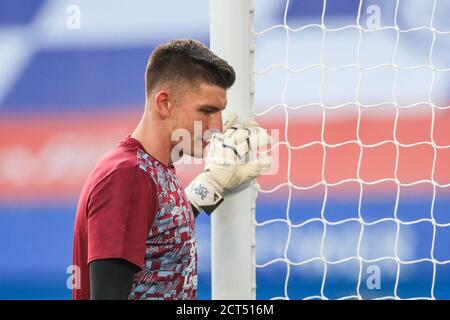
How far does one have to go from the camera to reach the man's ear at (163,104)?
101cm

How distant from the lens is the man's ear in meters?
1.01

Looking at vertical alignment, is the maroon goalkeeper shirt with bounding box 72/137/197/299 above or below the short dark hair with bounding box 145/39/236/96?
below

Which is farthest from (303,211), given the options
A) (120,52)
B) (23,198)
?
(23,198)

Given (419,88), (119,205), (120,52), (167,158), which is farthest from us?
(120,52)

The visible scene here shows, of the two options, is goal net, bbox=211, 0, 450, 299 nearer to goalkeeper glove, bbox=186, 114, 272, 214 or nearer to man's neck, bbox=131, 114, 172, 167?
goalkeeper glove, bbox=186, 114, 272, 214

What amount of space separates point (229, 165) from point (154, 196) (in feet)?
0.88

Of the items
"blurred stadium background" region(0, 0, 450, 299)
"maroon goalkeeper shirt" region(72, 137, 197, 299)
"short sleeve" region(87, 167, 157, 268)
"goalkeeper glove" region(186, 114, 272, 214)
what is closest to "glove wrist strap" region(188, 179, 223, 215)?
"goalkeeper glove" region(186, 114, 272, 214)

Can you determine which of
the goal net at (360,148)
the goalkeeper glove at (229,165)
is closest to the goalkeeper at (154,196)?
the goalkeeper glove at (229,165)

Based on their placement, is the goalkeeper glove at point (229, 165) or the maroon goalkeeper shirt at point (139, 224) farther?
the goalkeeper glove at point (229, 165)

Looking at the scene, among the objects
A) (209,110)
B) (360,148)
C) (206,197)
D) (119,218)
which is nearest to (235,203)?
(206,197)

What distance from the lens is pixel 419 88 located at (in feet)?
7.45

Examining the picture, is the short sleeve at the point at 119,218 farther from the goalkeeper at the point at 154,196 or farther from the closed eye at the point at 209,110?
the closed eye at the point at 209,110
